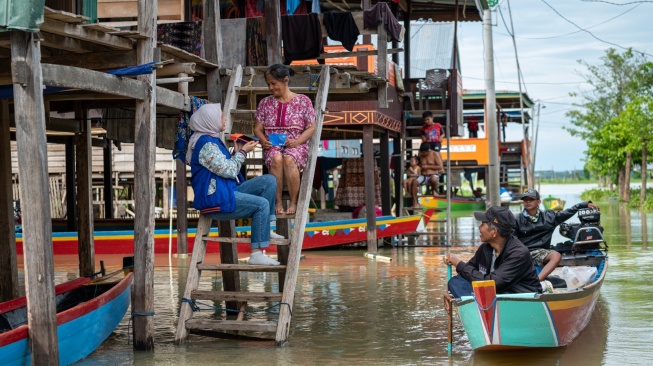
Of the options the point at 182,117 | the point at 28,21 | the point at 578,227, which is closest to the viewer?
the point at 28,21

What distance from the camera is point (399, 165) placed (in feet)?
68.9

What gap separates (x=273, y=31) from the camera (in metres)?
11.6

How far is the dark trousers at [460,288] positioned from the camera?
8422 millimetres

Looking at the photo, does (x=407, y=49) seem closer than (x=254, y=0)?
No

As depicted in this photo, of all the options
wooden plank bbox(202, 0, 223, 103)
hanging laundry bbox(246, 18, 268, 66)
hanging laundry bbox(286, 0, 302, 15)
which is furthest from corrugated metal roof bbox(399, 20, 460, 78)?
wooden plank bbox(202, 0, 223, 103)

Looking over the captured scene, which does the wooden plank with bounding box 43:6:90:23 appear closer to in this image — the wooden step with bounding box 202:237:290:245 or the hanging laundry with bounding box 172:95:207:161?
the hanging laundry with bounding box 172:95:207:161

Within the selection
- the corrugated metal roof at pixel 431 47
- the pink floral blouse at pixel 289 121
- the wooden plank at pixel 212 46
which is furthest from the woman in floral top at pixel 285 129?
the corrugated metal roof at pixel 431 47

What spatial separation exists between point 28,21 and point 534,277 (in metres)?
4.57

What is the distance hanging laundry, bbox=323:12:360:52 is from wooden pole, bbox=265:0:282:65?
1.88 meters

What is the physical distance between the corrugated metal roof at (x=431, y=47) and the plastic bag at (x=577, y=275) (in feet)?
43.8

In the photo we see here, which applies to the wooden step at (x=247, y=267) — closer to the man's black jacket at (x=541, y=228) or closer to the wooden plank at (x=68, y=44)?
the wooden plank at (x=68, y=44)

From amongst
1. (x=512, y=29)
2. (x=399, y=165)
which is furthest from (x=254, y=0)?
(x=512, y=29)

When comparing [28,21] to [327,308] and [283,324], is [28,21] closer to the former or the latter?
[283,324]

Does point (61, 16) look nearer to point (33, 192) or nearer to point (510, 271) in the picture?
point (33, 192)
